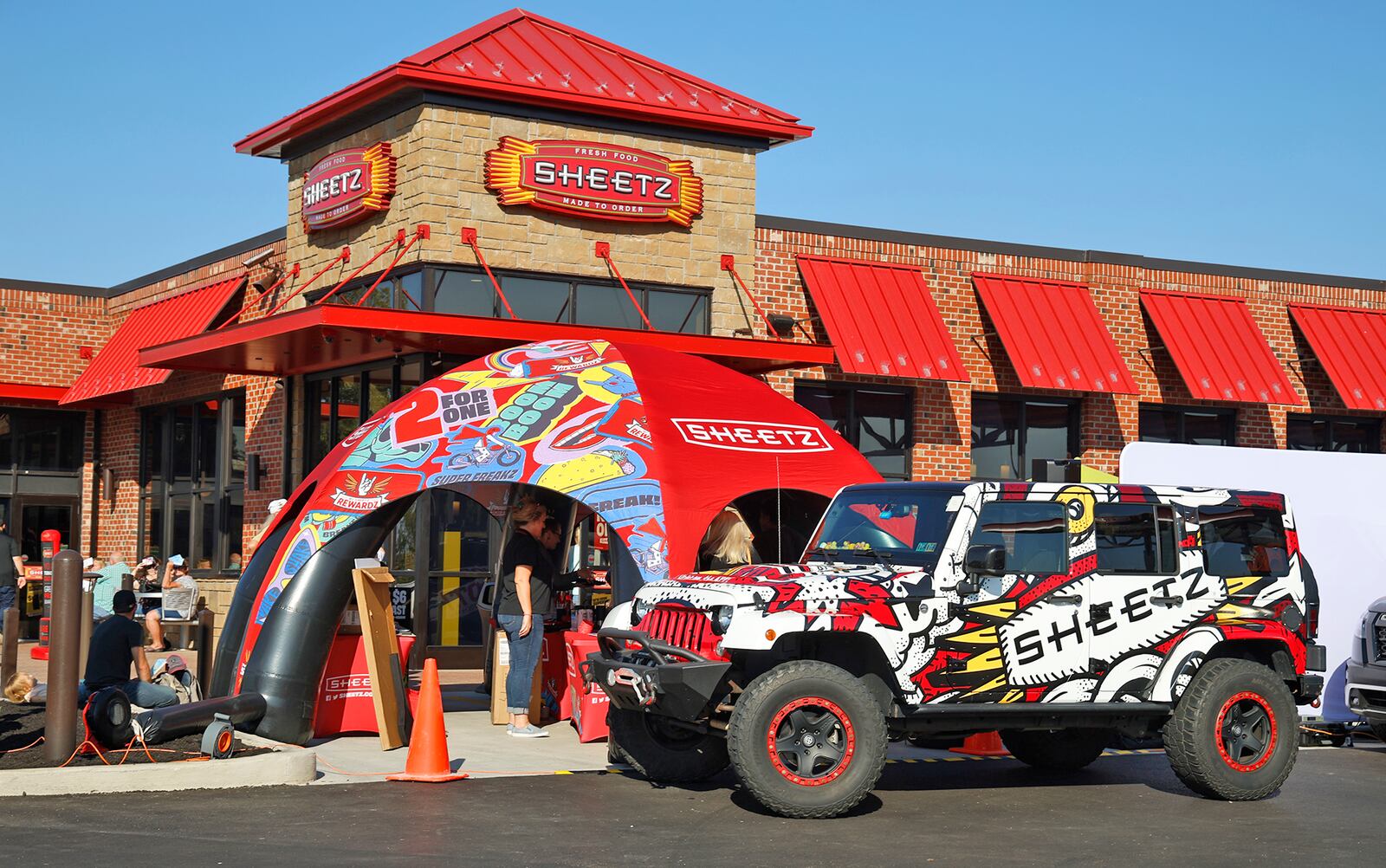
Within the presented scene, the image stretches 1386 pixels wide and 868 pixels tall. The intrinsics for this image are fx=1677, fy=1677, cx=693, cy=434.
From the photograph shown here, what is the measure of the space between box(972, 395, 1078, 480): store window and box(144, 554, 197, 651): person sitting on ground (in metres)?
10.8

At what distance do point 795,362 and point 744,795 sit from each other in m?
10.7

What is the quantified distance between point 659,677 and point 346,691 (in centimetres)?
441

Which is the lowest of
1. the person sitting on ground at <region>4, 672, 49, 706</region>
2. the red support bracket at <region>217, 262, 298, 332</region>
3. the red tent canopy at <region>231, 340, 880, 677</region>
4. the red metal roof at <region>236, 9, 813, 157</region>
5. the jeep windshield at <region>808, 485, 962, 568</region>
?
the person sitting on ground at <region>4, 672, 49, 706</region>

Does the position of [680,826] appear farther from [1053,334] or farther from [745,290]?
[1053,334]

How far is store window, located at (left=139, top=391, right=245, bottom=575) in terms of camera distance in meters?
24.3

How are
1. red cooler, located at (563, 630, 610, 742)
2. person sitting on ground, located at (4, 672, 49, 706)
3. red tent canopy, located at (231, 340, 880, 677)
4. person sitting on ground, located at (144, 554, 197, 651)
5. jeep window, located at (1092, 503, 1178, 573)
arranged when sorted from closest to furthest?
jeep window, located at (1092, 503, 1178, 573)
red cooler, located at (563, 630, 610, 742)
red tent canopy, located at (231, 340, 880, 677)
person sitting on ground, located at (4, 672, 49, 706)
person sitting on ground, located at (144, 554, 197, 651)

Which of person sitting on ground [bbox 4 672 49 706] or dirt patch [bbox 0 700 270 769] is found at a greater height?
person sitting on ground [bbox 4 672 49 706]

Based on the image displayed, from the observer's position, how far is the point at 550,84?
20234 mm

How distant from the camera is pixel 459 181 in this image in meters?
19.7

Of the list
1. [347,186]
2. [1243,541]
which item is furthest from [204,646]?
[1243,541]

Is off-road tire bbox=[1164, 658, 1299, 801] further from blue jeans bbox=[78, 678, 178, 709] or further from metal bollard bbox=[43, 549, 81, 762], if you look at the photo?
blue jeans bbox=[78, 678, 178, 709]

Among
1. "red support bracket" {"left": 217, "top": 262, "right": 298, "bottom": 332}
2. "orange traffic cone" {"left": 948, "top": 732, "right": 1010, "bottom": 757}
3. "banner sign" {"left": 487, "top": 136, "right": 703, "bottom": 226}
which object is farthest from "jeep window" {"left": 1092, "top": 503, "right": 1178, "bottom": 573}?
"red support bracket" {"left": 217, "top": 262, "right": 298, "bottom": 332}

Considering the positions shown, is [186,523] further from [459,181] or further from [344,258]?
[459,181]

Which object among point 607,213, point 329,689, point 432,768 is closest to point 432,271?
point 607,213
